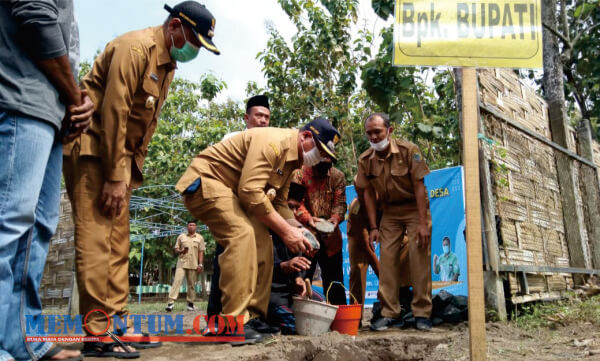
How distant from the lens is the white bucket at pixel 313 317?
308 centimetres

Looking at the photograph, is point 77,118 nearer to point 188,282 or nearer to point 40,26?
point 40,26

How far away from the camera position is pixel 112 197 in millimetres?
2486

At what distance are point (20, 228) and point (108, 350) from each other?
97 cm

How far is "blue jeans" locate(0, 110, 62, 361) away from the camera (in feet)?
5.35

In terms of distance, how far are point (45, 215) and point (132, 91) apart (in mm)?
874

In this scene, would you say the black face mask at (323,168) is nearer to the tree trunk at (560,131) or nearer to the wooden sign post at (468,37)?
the wooden sign post at (468,37)

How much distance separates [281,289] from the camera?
3.46 meters

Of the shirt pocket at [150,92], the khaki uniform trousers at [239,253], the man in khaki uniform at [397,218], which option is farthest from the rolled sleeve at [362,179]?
the shirt pocket at [150,92]

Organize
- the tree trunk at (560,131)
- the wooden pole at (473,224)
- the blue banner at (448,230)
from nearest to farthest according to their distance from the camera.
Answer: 1. the wooden pole at (473,224)
2. the tree trunk at (560,131)
3. the blue banner at (448,230)

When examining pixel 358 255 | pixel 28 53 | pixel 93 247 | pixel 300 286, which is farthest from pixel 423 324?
pixel 28 53

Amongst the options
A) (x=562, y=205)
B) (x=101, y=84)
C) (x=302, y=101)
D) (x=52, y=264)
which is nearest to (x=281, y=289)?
(x=101, y=84)

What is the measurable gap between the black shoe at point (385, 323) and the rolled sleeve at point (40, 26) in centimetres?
324

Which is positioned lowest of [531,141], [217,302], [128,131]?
[217,302]

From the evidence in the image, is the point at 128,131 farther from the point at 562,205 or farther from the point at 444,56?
the point at 562,205
